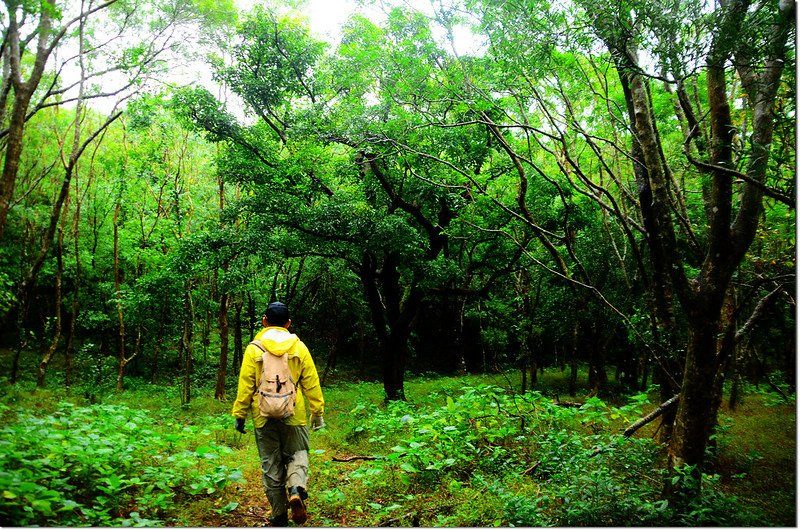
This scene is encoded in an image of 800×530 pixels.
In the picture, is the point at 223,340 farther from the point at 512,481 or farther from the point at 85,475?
the point at 512,481

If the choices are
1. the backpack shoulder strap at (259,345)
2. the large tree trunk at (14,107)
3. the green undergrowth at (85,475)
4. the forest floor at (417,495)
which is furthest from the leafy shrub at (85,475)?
the large tree trunk at (14,107)

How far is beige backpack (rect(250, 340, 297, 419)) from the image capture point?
147 inches

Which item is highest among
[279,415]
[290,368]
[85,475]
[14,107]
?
[14,107]

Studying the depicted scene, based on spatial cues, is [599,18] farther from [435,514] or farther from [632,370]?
[632,370]

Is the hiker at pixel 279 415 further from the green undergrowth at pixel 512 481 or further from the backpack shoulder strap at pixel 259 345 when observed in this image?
the green undergrowth at pixel 512 481

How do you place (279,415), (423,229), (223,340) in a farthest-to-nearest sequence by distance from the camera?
1. (223,340)
2. (423,229)
3. (279,415)

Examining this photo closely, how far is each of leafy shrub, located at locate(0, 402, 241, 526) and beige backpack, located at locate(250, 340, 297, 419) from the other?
0.87 meters

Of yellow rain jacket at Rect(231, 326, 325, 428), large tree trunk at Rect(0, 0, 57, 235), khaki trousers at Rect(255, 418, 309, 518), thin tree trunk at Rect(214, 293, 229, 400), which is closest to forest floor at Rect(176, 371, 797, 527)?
khaki trousers at Rect(255, 418, 309, 518)

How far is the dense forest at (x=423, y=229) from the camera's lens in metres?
3.62

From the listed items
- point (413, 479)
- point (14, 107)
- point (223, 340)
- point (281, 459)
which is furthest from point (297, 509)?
point (223, 340)

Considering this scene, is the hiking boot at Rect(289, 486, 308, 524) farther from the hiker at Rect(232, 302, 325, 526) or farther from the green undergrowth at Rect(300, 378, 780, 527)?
the green undergrowth at Rect(300, 378, 780, 527)

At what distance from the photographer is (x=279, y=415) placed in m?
3.74

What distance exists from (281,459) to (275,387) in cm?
74

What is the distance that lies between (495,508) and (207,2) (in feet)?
38.3
